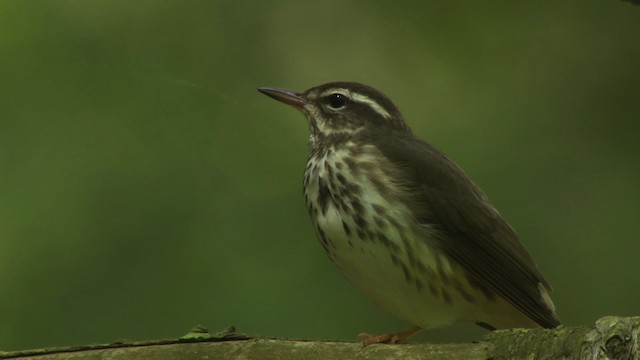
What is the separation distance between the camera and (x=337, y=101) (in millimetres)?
5672

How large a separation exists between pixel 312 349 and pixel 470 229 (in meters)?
1.73

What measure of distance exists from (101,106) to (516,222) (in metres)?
2.44

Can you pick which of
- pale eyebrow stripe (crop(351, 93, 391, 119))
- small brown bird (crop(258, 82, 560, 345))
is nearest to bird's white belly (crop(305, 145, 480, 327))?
small brown bird (crop(258, 82, 560, 345))

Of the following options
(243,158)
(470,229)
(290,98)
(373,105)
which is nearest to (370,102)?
(373,105)

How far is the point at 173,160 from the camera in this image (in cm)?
654

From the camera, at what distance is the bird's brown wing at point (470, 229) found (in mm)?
4871

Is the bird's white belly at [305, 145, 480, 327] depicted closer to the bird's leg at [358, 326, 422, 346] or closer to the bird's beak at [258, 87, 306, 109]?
the bird's leg at [358, 326, 422, 346]

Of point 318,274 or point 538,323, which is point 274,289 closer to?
point 318,274

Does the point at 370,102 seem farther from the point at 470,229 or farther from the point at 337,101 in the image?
the point at 470,229

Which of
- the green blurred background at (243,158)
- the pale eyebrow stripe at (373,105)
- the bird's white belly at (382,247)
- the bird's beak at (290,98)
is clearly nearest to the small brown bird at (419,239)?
the bird's white belly at (382,247)

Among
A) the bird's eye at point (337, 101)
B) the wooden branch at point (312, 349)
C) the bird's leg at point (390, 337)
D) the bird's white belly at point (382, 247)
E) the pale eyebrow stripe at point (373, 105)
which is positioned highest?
the bird's eye at point (337, 101)

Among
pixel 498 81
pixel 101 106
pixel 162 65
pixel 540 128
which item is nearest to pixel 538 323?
pixel 540 128

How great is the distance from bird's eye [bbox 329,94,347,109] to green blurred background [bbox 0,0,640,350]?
914mm

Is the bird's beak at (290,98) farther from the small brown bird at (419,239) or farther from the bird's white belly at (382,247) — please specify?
the bird's white belly at (382,247)
